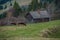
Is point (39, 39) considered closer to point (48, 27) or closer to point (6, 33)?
point (48, 27)

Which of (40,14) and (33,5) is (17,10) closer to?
(33,5)

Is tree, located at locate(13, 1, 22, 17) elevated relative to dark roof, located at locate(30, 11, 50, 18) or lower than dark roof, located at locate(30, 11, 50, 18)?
elevated

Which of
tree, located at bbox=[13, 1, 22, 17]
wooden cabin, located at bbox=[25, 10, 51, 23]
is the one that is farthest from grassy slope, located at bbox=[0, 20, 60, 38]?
tree, located at bbox=[13, 1, 22, 17]

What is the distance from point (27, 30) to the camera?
324 centimetres

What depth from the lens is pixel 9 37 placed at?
325 cm

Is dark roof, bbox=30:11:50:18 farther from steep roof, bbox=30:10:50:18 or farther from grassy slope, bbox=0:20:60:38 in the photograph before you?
grassy slope, bbox=0:20:60:38

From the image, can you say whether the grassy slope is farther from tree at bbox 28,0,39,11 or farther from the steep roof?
tree at bbox 28,0,39,11

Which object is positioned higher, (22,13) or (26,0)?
(26,0)

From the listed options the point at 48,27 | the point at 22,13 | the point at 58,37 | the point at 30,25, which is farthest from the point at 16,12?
the point at 58,37

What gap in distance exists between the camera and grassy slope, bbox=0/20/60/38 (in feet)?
10.6

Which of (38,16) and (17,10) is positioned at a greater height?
(17,10)

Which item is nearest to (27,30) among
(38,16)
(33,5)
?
(38,16)

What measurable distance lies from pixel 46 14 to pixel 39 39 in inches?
18.1

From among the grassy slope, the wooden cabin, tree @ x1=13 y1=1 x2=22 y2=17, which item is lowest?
the grassy slope
